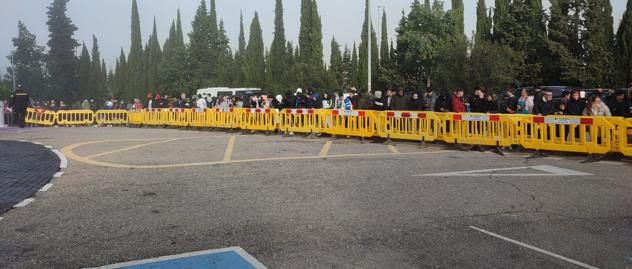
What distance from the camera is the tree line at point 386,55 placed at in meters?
38.2

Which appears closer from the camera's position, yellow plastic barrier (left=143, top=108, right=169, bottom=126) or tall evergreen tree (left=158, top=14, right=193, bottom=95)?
yellow plastic barrier (left=143, top=108, right=169, bottom=126)

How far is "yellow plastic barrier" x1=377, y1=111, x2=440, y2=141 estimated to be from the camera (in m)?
15.9

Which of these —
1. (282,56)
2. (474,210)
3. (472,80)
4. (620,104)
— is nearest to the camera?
(474,210)

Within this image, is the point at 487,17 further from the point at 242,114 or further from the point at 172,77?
the point at 172,77

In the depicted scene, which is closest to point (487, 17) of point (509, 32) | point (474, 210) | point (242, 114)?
point (509, 32)

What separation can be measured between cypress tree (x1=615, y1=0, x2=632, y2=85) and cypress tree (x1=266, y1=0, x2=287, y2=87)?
3538 centimetres

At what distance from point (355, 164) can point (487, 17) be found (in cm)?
4355

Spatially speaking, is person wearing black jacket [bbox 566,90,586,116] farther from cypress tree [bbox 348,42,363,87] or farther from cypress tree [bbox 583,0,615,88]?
cypress tree [bbox 348,42,363,87]

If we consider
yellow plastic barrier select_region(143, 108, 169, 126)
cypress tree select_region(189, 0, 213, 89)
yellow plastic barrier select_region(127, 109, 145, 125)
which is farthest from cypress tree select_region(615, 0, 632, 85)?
cypress tree select_region(189, 0, 213, 89)

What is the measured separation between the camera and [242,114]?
931 inches

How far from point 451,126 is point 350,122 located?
155 inches

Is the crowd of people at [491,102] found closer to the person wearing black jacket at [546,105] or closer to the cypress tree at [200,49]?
the person wearing black jacket at [546,105]

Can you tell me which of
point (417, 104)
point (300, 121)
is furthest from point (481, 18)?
point (417, 104)

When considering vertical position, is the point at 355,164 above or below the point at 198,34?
below
